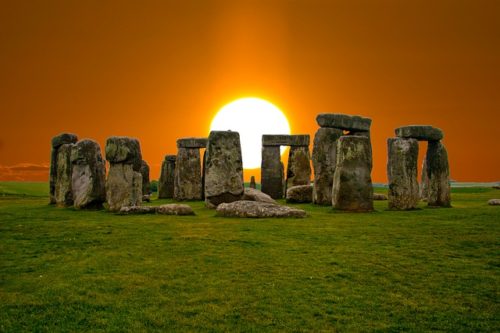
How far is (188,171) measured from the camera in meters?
23.9

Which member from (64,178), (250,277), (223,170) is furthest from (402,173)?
(64,178)

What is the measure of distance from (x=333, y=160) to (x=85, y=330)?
48.3 feet

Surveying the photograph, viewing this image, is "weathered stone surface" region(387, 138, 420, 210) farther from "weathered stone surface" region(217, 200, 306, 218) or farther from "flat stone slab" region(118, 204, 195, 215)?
"flat stone slab" region(118, 204, 195, 215)

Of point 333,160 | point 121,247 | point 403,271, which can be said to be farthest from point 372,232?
point 333,160

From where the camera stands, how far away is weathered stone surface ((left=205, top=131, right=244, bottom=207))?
1680 cm

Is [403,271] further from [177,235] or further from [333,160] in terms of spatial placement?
[333,160]

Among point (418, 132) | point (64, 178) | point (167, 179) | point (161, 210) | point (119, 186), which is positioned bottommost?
point (161, 210)

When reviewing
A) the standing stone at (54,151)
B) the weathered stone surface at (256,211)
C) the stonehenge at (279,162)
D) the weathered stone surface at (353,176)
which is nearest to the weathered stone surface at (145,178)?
the standing stone at (54,151)

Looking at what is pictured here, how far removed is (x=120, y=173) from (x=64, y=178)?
4.07 m

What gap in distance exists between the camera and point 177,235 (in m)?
10.2

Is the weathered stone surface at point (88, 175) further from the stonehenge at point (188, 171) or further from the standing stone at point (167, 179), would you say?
the standing stone at point (167, 179)

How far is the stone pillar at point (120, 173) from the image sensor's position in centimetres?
1514

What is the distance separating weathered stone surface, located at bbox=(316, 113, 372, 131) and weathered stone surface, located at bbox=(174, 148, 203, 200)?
830 centimetres

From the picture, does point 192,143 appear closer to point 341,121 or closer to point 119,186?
point 341,121
